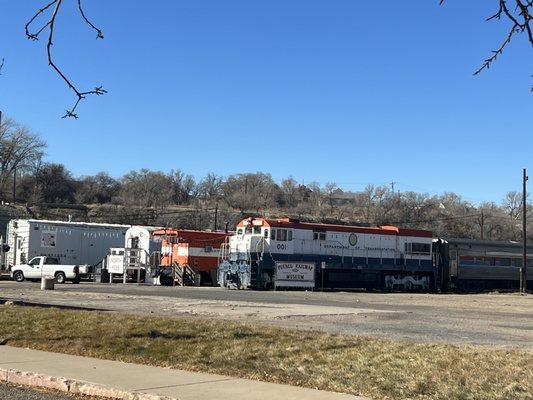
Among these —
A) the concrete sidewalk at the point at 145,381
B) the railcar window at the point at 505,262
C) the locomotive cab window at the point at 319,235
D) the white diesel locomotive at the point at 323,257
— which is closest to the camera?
the concrete sidewalk at the point at 145,381

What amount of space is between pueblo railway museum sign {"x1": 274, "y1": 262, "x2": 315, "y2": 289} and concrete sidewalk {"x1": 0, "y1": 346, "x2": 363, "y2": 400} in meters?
32.7

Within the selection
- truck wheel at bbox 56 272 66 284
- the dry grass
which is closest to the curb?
the dry grass

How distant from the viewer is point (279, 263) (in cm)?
4331

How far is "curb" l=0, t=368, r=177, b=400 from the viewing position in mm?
8240

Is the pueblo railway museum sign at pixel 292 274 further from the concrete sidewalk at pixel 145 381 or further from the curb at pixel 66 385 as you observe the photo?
the curb at pixel 66 385

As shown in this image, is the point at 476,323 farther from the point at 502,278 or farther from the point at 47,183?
the point at 47,183

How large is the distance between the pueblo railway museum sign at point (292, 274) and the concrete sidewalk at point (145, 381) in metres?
32.7

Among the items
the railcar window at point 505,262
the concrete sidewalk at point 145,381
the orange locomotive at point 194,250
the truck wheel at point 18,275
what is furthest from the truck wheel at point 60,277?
the concrete sidewalk at point 145,381

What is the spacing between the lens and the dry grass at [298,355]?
8.51 metres

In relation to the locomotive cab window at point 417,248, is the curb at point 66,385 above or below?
below

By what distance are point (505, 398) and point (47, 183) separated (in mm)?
130001

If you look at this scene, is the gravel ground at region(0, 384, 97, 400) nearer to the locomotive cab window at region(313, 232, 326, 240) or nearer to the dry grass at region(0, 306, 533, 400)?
the dry grass at region(0, 306, 533, 400)

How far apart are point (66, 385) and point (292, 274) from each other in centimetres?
3503

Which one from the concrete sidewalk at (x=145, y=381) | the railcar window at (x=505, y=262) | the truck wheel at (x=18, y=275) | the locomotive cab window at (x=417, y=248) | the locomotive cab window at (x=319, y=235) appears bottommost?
the truck wheel at (x=18, y=275)
